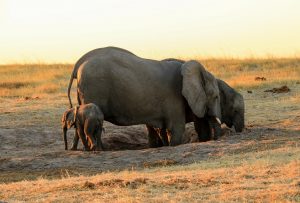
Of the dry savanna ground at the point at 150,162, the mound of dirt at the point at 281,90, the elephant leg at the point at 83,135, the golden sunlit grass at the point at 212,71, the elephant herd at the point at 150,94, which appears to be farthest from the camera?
the golden sunlit grass at the point at 212,71

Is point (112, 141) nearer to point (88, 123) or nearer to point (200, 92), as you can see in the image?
point (200, 92)

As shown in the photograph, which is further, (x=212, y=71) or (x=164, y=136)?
(x=212, y=71)

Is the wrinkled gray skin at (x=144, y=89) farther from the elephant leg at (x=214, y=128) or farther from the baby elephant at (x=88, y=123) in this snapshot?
the baby elephant at (x=88, y=123)

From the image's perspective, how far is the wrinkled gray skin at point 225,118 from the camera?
1708cm

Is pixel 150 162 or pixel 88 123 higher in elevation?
pixel 88 123

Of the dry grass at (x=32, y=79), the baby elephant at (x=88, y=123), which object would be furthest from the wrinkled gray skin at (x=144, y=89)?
the dry grass at (x=32, y=79)

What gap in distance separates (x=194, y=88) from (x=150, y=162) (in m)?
3.37

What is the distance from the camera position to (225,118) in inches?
693

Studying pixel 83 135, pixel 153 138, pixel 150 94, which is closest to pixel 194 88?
pixel 150 94

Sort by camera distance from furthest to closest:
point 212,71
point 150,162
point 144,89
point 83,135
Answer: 1. point 212,71
2. point 144,89
3. point 83,135
4. point 150,162

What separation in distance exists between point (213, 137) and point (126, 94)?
210 cm

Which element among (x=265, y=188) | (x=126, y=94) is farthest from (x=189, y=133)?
(x=265, y=188)

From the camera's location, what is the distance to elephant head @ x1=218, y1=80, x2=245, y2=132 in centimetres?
1731

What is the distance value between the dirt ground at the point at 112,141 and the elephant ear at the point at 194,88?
83 cm
